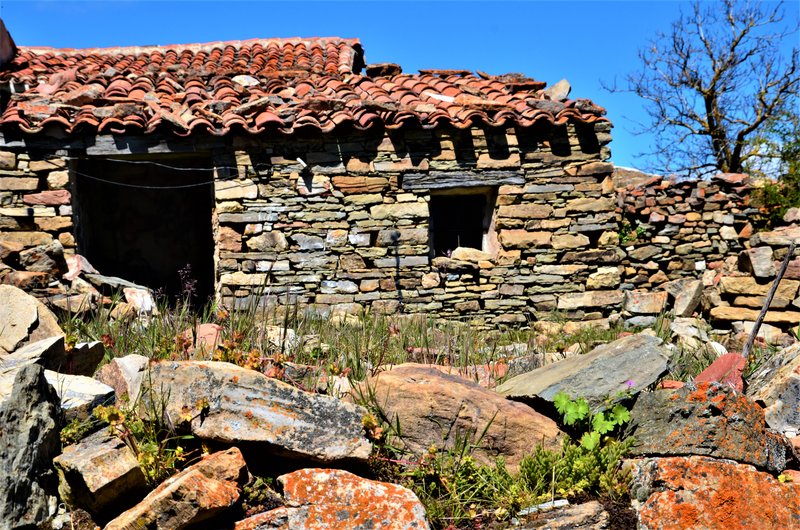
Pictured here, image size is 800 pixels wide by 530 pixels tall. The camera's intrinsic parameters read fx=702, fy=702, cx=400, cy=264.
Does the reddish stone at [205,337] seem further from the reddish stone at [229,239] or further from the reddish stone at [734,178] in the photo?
the reddish stone at [734,178]

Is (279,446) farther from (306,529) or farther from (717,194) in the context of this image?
(717,194)

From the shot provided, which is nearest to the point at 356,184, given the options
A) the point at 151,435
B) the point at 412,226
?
the point at 412,226

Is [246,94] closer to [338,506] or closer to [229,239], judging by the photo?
[229,239]

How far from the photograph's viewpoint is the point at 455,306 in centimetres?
823

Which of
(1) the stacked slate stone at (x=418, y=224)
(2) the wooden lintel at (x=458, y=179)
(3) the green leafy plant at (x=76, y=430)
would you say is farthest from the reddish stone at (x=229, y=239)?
(3) the green leafy plant at (x=76, y=430)

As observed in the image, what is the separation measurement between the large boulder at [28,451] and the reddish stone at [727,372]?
149 inches

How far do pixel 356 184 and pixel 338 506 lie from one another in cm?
506

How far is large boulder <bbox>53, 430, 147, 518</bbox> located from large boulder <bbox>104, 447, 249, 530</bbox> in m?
0.12

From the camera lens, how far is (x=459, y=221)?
877cm

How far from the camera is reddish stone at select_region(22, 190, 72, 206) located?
25.5 feet

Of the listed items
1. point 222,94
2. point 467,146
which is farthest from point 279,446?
point 222,94

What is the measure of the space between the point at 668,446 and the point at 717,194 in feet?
23.1

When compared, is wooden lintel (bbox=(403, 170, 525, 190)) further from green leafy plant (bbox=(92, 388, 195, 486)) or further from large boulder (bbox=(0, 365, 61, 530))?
large boulder (bbox=(0, 365, 61, 530))

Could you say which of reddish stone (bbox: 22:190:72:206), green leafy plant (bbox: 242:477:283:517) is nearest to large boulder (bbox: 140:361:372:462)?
green leafy plant (bbox: 242:477:283:517)
